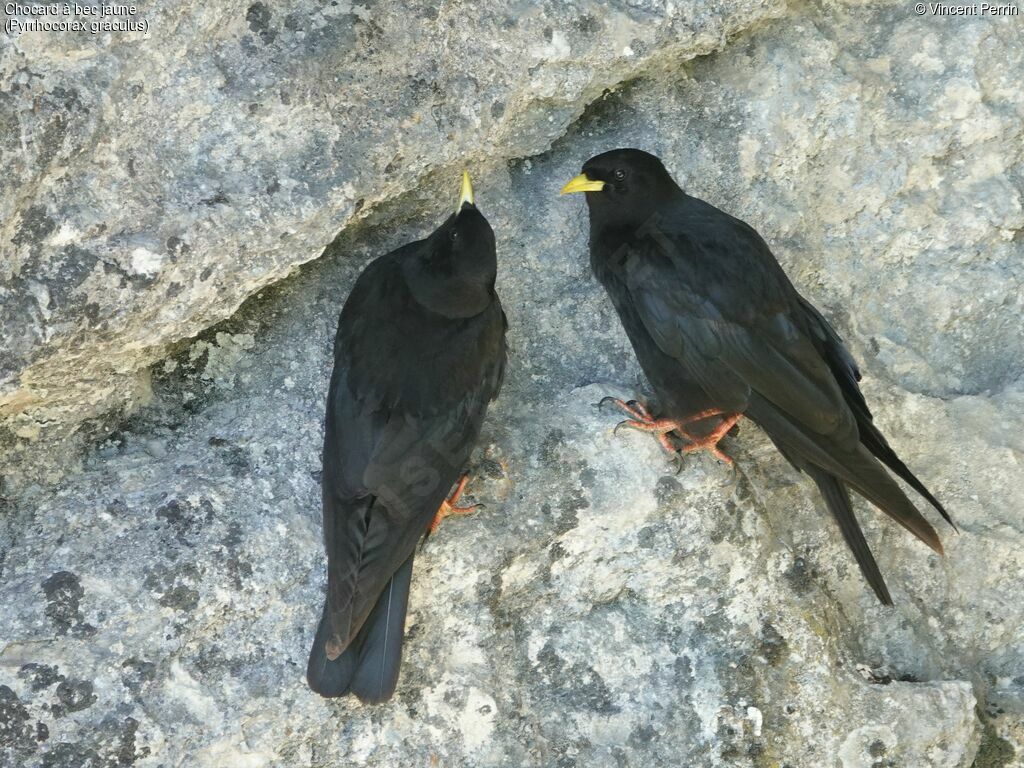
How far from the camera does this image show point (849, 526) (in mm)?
3998

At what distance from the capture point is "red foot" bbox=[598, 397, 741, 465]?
4086 millimetres

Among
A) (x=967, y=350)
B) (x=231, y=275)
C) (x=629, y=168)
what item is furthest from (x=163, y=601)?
(x=967, y=350)

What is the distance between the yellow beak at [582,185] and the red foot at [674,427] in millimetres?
808

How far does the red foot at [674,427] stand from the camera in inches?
161

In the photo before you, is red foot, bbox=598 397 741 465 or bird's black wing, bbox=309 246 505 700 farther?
red foot, bbox=598 397 741 465

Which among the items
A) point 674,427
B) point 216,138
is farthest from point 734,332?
point 216,138

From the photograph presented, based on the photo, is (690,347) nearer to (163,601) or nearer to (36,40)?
(163,601)

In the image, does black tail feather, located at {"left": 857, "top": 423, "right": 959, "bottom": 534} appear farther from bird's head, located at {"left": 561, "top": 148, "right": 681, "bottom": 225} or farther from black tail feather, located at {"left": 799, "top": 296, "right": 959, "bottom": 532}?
bird's head, located at {"left": 561, "top": 148, "right": 681, "bottom": 225}

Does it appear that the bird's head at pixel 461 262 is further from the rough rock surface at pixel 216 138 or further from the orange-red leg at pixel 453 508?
the orange-red leg at pixel 453 508

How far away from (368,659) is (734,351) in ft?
5.36

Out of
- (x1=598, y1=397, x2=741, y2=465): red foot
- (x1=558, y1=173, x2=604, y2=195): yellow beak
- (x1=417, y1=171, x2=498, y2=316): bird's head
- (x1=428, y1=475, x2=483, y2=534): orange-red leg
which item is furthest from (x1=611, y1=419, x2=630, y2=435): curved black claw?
(x1=558, y1=173, x2=604, y2=195): yellow beak

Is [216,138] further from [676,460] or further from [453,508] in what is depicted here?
[676,460]

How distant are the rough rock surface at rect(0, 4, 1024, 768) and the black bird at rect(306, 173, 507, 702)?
17 cm

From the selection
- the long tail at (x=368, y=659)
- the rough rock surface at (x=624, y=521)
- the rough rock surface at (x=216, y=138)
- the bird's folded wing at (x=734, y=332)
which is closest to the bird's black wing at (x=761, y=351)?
the bird's folded wing at (x=734, y=332)
